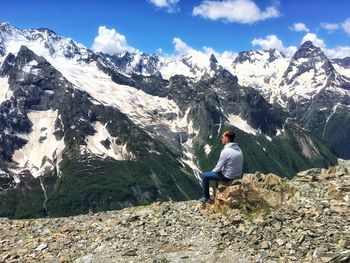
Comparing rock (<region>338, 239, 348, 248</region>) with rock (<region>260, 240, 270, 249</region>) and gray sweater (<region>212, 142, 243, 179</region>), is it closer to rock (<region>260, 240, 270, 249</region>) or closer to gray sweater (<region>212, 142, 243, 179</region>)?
rock (<region>260, 240, 270, 249</region>)

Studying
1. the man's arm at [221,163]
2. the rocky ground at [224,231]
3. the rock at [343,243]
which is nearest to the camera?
the rock at [343,243]

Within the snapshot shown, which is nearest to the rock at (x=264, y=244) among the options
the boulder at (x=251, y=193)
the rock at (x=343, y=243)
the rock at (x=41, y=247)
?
the rock at (x=343, y=243)

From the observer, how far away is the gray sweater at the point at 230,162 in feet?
119

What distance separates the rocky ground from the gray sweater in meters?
0.81

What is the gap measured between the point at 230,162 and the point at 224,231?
5558 millimetres

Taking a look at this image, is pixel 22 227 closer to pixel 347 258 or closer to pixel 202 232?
pixel 202 232

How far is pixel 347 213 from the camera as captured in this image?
3175cm

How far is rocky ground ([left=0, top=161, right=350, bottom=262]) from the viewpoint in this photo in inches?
1163

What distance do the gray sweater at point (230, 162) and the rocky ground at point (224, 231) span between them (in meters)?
0.81

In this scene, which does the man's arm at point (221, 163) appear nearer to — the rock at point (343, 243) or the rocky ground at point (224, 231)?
the rocky ground at point (224, 231)

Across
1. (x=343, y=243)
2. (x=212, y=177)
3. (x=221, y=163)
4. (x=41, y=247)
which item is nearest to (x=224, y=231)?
(x=212, y=177)

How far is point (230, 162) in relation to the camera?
3641cm

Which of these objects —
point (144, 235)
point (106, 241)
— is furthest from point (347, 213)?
point (106, 241)

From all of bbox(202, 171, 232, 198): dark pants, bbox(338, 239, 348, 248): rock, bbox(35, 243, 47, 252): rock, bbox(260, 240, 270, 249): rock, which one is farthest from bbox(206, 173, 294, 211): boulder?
bbox(35, 243, 47, 252): rock
